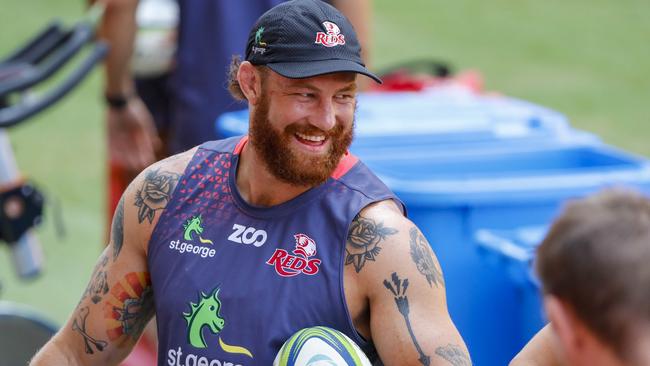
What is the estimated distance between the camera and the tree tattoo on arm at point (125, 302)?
3.48 m

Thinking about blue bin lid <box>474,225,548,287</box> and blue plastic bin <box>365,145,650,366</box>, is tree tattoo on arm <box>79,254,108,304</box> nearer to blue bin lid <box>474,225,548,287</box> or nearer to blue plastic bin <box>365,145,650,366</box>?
blue plastic bin <box>365,145,650,366</box>

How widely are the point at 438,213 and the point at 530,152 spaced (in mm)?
886

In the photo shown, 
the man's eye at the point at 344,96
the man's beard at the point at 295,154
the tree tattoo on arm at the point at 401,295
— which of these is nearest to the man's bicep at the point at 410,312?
the tree tattoo on arm at the point at 401,295

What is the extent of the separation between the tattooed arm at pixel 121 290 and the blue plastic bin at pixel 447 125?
4.56ft

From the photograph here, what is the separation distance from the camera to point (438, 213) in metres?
4.07

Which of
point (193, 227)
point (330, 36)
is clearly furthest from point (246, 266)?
point (330, 36)

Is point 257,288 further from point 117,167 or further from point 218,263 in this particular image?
point 117,167

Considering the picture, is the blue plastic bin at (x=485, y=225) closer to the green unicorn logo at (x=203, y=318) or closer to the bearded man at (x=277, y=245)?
the bearded man at (x=277, y=245)

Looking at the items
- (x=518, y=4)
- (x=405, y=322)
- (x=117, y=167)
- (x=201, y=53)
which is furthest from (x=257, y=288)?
(x=518, y=4)

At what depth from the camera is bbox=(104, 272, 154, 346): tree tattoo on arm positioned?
3.48 m

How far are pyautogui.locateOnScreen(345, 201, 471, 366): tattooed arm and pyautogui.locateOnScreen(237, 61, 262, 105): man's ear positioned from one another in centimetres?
50

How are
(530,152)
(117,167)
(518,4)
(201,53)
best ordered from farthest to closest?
(518,4)
(117,167)
(201,53)
(530,152)

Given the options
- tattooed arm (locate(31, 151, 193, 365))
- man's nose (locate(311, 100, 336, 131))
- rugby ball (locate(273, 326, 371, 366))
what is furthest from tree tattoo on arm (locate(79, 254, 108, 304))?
man's nose (locate(311, 100, 336, 131))

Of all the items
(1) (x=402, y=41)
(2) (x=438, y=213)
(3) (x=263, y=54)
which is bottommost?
(1) (x=402, y=41)
